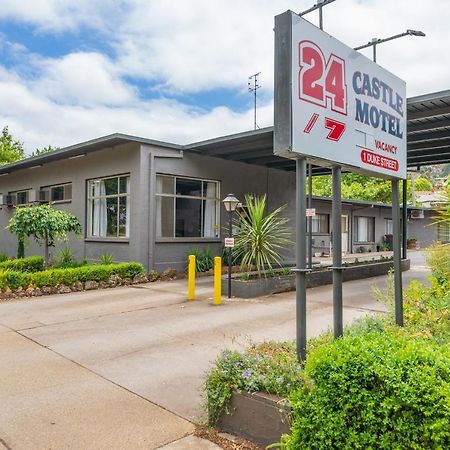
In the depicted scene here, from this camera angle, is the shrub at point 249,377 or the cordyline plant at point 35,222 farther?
the cordyline plant at point 35,222

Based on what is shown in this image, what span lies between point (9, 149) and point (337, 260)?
109 feet

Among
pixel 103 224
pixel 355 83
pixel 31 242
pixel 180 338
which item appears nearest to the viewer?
pixel 355 83

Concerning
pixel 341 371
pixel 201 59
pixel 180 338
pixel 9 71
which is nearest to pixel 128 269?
pixel 180 338

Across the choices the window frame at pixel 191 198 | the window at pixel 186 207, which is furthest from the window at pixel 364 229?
the window at pixel 186 207

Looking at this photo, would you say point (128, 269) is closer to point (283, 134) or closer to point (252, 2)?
point (252, 2)

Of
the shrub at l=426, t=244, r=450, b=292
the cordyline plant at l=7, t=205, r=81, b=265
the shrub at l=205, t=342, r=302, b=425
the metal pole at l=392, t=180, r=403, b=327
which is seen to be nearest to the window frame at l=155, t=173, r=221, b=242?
the cordyline plant at l=7, t=205, r=81, b=265

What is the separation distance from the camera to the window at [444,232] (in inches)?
177

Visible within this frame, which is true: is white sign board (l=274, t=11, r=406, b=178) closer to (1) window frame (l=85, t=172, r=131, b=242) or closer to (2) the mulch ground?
(2) the mulch ground

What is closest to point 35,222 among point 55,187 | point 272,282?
point 55,187

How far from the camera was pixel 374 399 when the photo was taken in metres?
2.09

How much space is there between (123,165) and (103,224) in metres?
2.40

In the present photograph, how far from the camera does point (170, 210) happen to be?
13.0 m

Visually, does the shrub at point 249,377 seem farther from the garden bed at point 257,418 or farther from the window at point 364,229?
the window at point 364,229

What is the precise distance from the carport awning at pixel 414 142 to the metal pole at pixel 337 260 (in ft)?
19.6
